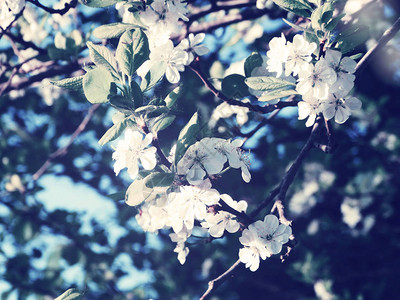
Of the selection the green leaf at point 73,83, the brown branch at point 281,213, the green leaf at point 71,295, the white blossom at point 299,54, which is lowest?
the green leaf at point 71,295

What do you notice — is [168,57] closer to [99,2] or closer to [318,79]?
[99,2]

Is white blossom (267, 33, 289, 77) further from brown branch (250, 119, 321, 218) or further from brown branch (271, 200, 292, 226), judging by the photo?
brown branch (271, 200, 292, 226)

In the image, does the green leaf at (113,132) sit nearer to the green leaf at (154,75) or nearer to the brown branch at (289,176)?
the green leaf at (154,75)

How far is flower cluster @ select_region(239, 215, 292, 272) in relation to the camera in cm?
114

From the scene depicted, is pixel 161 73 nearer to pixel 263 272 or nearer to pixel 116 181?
pixel 116 181

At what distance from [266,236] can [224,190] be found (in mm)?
1428

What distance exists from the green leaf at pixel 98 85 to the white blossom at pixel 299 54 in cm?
53

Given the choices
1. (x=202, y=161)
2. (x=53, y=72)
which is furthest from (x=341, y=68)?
(x=53, y=72)

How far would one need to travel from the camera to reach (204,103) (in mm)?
2754

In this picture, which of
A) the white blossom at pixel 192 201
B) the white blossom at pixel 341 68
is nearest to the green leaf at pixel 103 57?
the white blossom at pixel 192 201

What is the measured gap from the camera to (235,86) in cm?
145

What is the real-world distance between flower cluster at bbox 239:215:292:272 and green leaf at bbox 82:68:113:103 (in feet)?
1.94

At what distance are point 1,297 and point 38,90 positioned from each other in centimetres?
176

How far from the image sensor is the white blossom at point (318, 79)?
1.07 m
